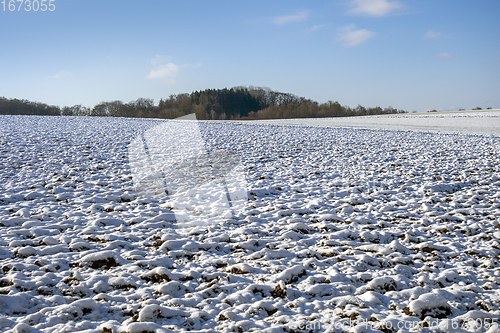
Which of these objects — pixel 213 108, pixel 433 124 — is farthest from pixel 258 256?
pixel 213 108

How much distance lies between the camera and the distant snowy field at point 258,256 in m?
3.30

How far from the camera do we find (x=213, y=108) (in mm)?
86375

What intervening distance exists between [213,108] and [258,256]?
84.5 meters

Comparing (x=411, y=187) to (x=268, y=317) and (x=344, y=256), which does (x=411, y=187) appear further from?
(x=268, y=317)

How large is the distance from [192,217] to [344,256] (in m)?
3.14

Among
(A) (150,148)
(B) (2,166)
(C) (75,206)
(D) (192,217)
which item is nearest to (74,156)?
(B) (2,166)

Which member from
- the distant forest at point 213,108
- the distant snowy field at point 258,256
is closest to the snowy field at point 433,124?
the distant snowy field at point 258,256

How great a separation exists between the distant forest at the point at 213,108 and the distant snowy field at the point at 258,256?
52.4m

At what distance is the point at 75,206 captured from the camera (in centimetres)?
659

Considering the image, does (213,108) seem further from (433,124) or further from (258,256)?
(258,256)

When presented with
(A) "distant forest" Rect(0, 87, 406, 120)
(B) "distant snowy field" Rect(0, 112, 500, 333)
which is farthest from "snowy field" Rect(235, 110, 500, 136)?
(A) "distant forest" Rect(0, 87, 406, 120)

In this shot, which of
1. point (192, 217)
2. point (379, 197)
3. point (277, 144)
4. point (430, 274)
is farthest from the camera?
point (277, 144)

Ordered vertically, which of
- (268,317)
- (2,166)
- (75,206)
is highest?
(2,166)

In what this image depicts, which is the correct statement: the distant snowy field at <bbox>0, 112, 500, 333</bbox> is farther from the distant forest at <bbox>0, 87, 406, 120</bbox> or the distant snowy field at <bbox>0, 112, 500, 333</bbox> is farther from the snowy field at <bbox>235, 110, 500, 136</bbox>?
the distant forest at <bbox>0, 87, 406, 120</bbox>
